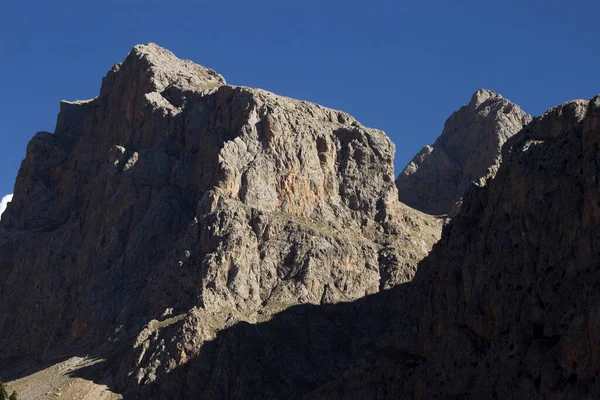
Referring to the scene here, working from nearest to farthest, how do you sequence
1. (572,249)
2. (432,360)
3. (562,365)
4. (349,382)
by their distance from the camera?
(562,365) → (572,249) → (432,360) → (349,382)

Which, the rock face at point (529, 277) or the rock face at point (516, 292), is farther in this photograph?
the rock face at point (516, 292)

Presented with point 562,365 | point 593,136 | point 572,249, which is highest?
point 593,136

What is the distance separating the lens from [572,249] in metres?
159

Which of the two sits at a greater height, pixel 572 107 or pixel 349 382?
pixel 572 107

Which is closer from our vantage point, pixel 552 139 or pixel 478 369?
pixel 478 369

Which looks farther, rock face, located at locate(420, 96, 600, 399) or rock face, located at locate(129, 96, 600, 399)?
rock face, located at locate(129, 96, 600, 399)

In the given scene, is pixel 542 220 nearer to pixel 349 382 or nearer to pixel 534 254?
pixel 534 254

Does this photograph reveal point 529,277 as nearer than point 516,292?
Yes

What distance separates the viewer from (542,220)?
547ft

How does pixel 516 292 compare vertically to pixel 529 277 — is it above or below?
below

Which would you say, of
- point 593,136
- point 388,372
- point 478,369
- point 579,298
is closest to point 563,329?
point 579,298

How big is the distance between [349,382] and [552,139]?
44953 millimetres

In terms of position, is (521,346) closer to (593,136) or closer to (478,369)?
(478,369)

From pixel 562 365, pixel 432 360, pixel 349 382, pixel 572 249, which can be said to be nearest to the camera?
pixel 562 365
